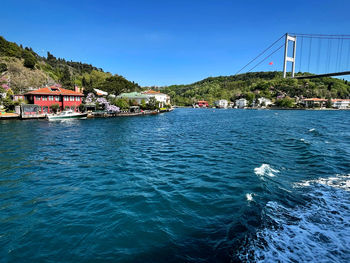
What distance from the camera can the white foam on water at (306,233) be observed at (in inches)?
179

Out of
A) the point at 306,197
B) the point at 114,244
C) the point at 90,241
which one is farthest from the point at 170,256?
the point at 306,197

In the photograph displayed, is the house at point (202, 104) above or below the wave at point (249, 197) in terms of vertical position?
above

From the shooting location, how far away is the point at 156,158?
1358 cm

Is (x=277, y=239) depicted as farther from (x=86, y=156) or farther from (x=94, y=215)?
(x=86, y=156)

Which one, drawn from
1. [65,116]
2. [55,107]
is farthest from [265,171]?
[55,107]

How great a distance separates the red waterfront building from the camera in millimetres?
45625

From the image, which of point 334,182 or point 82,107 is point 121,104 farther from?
point 334,182

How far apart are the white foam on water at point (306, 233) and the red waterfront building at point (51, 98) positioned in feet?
176

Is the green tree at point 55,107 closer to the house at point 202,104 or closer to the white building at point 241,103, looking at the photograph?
the house at point 202,104

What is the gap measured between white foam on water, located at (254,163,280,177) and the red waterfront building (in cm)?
5127

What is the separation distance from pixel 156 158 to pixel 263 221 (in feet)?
28.4

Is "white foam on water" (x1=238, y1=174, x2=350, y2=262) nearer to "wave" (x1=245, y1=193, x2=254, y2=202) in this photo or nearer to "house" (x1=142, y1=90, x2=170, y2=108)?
"wave" (x1=245, y1=193, x2=254, y2=202)

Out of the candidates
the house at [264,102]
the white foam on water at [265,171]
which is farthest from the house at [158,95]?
the house at [264,102]

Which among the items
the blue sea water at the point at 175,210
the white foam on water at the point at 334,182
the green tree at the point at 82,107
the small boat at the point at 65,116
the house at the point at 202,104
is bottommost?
the blue sea water at the point at 175,210
